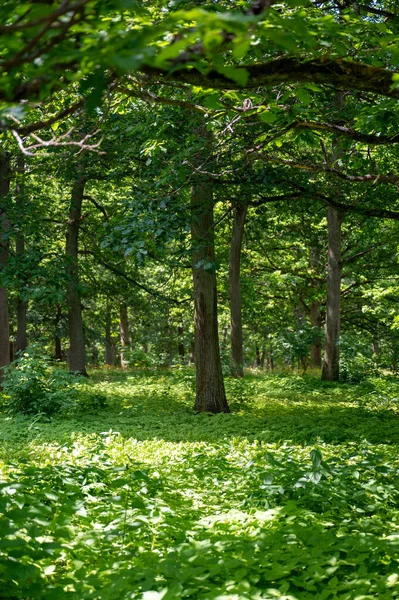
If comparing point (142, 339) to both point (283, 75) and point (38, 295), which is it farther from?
point (283, 75)

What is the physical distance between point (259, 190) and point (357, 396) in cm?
704

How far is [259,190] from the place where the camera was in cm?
1027

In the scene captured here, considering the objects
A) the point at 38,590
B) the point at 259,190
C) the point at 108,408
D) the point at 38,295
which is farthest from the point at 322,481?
the point at 38,295

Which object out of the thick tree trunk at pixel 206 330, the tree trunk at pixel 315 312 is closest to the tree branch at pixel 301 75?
the thick tree trunk at pixel 206 330

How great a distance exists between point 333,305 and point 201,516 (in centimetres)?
1378

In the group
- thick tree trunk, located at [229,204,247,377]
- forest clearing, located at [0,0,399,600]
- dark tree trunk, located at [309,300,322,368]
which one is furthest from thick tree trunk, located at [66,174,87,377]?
dark tree trunk, located at [309,300,322,368]

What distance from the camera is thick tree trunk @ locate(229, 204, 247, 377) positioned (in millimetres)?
16609

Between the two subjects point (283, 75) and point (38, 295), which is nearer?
point (283, 75)

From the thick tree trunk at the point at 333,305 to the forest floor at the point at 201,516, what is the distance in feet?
25.9

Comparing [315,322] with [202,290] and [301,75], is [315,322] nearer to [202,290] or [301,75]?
[202,290]

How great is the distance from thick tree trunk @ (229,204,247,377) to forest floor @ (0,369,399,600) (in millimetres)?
7747

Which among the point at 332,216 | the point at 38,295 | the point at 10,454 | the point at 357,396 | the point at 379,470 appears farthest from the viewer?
the point at 332,216

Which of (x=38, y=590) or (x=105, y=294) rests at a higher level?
(x=105, y=294)

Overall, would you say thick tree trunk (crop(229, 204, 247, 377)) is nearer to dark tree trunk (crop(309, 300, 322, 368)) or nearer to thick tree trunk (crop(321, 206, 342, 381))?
thick tree trunk (crop(321, 206, 342, 381))
